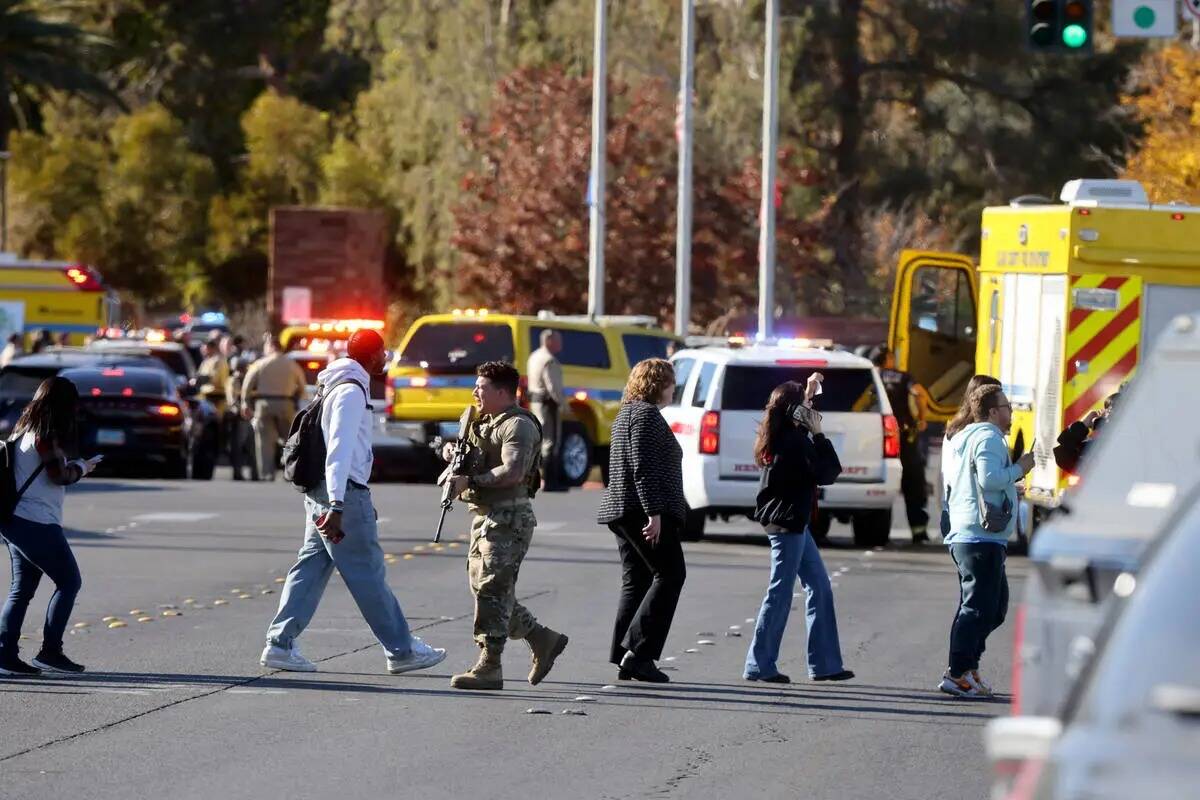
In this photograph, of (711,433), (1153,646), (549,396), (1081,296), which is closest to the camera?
(1153,646)

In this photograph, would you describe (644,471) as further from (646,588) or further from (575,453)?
(575,453)

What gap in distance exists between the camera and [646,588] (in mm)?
12320

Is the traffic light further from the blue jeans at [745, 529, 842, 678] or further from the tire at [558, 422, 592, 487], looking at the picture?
the blue jeans at [745, 529, 842, 678]

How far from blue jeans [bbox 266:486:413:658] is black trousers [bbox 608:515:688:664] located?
108 centimetres

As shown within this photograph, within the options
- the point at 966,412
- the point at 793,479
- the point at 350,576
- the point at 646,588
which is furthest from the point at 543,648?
the point at 966,412

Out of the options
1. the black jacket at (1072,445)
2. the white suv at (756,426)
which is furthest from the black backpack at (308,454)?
the white suv at (756,426)

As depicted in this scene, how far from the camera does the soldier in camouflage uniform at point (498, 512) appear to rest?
11328mm

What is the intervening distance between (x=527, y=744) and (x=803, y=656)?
378 centimetres

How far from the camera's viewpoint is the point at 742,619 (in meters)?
15.1

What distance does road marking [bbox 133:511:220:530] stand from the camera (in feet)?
72.7

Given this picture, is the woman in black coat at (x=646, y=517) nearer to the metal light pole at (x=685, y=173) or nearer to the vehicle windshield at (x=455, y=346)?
the vehicle windshield at (x=455, y=346)

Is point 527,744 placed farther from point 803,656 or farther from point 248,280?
point 248,280

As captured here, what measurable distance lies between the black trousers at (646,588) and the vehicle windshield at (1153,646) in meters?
7.91

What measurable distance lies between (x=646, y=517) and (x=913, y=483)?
34.0 feet
